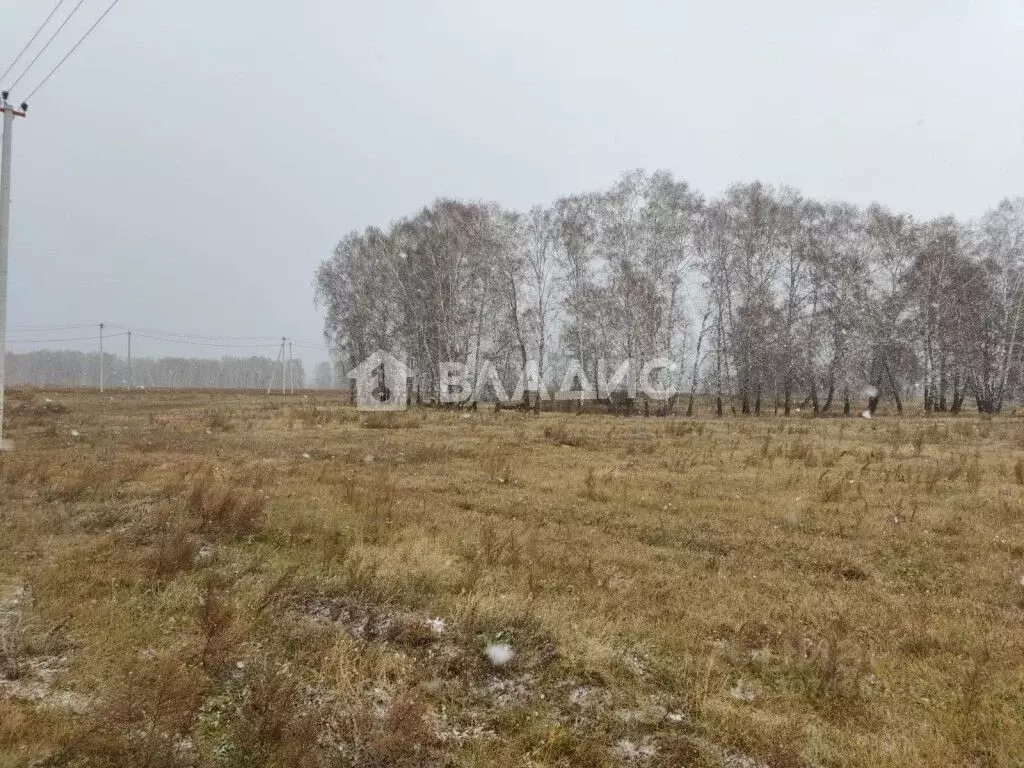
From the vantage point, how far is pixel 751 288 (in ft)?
109

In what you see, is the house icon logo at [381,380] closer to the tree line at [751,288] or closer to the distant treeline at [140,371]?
the tree line at [751,288]

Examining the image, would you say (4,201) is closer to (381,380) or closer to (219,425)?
(219,425)

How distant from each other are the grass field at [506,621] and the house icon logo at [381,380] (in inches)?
1230

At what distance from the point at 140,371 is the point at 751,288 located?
170 m

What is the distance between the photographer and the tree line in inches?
1272

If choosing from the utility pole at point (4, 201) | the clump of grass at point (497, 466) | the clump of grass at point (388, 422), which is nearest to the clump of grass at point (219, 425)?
the clump of grass at point (388, 422)

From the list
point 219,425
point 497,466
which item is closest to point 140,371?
point 219,425

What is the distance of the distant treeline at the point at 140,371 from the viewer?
155875 millimetres

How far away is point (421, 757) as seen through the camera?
333 centimetres

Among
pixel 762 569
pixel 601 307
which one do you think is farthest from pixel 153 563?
pixel 601 307

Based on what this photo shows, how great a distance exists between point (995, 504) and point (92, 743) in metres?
10.9

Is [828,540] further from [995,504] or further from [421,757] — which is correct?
[421,757]

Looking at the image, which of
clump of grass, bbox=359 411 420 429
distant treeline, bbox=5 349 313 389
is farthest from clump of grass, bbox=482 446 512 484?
distant treeline, bbox=5 349 313 389

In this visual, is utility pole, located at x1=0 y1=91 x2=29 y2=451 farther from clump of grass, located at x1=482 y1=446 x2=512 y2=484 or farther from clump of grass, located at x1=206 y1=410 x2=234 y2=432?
clump of grass, located at x1=482 y1=446 x2=512 y2=484
